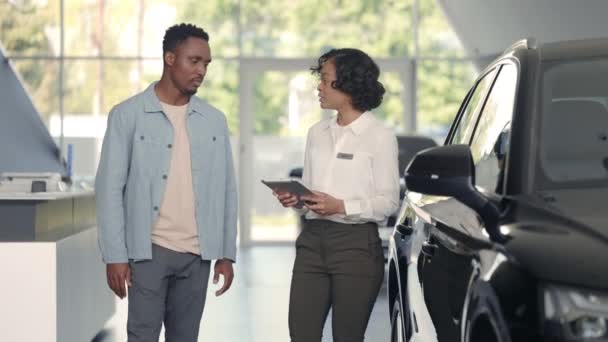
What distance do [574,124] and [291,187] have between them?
1779mm

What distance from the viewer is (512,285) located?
2.98m

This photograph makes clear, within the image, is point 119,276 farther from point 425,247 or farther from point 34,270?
point 34,270

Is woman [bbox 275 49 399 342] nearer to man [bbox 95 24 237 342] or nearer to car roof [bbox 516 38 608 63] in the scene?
man [bbox 95 24 237 342]

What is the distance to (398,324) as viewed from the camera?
16.8ft

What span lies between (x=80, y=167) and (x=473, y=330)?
1820cm

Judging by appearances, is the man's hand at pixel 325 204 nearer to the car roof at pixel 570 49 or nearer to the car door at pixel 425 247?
the car door at pixel 425 247

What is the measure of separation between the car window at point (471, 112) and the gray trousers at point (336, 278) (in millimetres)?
608

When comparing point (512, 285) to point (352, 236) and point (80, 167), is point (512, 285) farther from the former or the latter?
point (80, 167)

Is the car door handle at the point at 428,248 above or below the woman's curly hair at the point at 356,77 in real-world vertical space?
below

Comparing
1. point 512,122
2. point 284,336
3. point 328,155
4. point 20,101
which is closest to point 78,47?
point 20,101

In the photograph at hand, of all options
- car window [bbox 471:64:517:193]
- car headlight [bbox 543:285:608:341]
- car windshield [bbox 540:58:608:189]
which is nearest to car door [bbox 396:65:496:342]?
car window [bbox 471:64:517:193]

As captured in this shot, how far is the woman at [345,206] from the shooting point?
17.6ft

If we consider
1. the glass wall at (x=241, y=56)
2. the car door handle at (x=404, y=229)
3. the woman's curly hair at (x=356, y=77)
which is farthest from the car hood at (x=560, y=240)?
the glass wall at (x=241, y=56)

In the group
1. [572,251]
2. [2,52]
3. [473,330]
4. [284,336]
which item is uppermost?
[2,52]
